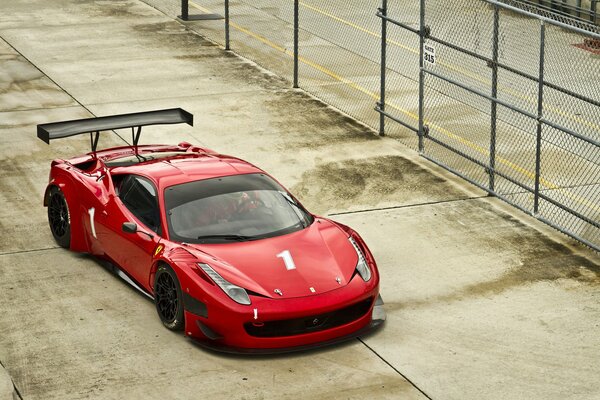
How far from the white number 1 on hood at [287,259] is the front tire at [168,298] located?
0.91m

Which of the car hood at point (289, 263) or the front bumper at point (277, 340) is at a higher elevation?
the car hood at point (289, 263)

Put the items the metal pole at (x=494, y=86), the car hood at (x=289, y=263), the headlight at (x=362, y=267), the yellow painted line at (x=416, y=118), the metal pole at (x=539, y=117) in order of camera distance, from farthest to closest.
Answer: the yellow painted line at (x=416, y=118) → the metal pole at (x=494, y=86) → the metal pole at (x=539, y=117) → the headlight at (x=362, y=267) → the car hood at (x=289, y=263)

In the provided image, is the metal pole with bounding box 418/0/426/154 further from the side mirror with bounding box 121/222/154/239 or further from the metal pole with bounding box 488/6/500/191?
the side mirror with bounding box 121/222/154/239

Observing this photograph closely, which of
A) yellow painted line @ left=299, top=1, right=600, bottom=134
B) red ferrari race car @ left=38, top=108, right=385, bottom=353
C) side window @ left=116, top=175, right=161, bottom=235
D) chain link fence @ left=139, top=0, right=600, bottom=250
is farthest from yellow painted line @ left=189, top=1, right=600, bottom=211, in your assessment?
side window @ left=116, top=175, right=161, bottom=235

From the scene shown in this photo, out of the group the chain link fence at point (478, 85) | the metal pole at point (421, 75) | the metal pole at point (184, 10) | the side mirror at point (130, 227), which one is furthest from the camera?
the metal pole at point (184, 10)

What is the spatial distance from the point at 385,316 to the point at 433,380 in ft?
3.59

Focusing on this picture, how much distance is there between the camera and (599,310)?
11359 mm

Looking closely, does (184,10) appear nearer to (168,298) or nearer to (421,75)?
(421,75)

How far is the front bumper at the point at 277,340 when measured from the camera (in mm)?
10102

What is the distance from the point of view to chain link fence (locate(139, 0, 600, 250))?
13.4 m

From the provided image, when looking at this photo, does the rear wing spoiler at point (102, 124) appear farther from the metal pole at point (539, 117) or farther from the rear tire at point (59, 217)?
the metal pole at point (539, 117)

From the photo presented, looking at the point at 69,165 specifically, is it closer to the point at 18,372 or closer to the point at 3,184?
the point at 3,184

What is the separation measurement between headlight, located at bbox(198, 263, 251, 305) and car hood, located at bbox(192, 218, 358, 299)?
0.13 feet

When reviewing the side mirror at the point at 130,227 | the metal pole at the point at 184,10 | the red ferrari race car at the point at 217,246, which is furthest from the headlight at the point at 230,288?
the metal pole at the point at 184,10
